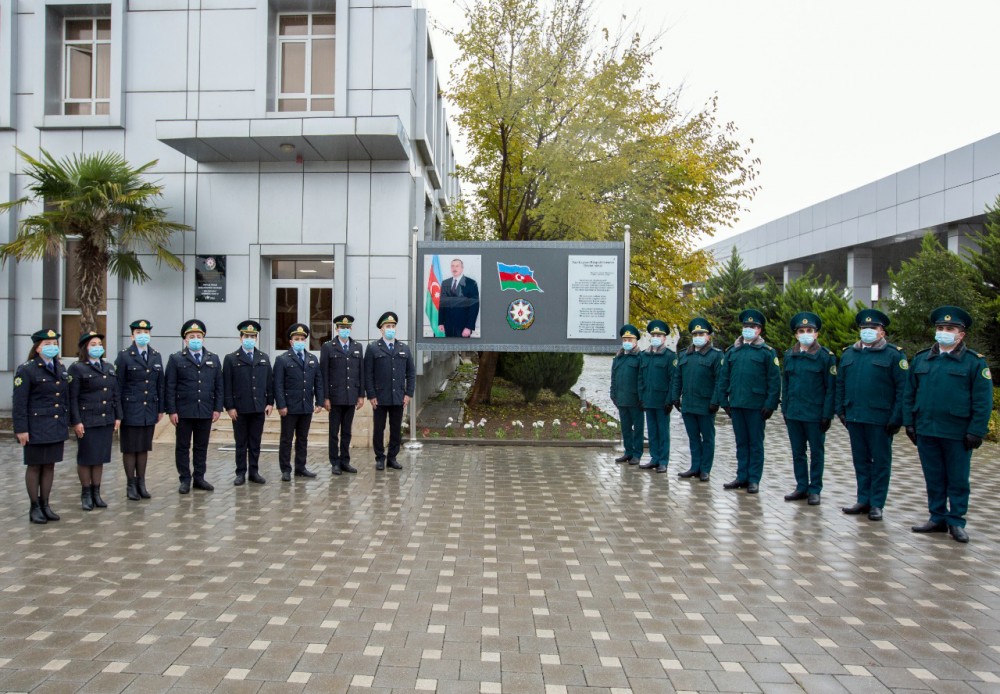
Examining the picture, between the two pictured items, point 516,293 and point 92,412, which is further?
point 516,293

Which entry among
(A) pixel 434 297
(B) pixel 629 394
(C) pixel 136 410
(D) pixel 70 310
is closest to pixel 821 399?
(B) pixel 629 394

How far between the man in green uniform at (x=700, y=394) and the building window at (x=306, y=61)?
822cm

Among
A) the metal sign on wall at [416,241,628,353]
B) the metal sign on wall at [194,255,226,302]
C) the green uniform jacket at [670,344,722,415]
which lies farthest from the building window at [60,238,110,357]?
the green uniform jacket at [670,344,722,415]

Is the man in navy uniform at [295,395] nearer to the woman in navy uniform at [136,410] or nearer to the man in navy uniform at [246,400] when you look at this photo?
the man in navy uniform at [246,400]

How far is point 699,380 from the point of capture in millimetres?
9375

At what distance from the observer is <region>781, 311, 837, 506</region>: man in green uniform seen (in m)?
8.01

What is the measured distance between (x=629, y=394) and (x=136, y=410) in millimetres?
6380

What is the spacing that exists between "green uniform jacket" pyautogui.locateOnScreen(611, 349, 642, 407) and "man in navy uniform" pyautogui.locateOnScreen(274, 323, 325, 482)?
423cm

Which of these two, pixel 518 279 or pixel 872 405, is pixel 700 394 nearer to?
pixel 872 405

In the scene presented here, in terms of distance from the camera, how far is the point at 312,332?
13242mm

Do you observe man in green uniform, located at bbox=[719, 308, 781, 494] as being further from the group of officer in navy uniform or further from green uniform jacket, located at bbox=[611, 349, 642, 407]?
the group of officer in navy uniform

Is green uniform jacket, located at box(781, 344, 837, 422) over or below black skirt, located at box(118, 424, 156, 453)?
over

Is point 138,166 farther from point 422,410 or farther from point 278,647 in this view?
point 278,647

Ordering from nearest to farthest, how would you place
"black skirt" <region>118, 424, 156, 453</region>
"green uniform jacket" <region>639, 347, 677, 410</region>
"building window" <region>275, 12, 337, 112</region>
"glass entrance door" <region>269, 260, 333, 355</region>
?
"black skirt" <region>118, 424, 156, 453</region>, "green uniform jacket" <region>639, 347, 677, 410</region>, "glass entrance door" <region>269, 260, 333, 355</region>, "building window" <region>275, 12, 337, 112</region>
